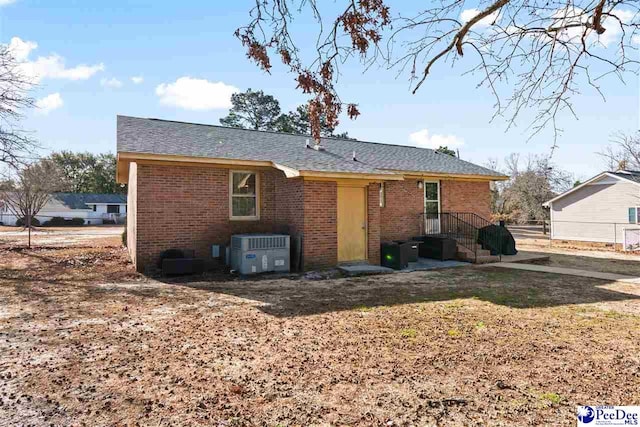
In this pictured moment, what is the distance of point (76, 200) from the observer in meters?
48.9

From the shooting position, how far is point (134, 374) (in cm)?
386

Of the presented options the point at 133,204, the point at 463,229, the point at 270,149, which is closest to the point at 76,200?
the point at 133,204

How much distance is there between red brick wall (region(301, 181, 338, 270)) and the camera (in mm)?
10312

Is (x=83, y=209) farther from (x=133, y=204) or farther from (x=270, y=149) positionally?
(x=270, y=149)

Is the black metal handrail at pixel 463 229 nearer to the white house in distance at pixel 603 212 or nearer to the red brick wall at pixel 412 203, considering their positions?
the red brick wall at pixel 412 203

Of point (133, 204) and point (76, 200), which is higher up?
point (76, 200)

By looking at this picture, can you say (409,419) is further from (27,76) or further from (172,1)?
(27,76)

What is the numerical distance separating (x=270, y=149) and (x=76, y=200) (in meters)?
46.6

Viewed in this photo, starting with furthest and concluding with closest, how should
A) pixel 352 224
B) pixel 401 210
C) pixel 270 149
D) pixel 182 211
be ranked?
pixel 401 210
pixel 270 149
pixel 352 224
pixel 182 211

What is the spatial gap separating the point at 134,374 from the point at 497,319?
5.07 m

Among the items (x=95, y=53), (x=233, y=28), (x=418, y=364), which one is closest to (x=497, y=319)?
(x=418, y=364)

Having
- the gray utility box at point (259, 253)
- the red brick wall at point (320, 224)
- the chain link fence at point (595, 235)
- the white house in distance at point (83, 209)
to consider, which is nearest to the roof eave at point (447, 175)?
the red brick wall at point (320, 224)

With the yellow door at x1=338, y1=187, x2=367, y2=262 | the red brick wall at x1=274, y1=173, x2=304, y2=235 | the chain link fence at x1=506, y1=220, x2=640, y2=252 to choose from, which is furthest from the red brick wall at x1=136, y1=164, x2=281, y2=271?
the chain link fence at x1=506, y1=220, x2=640, y2=252

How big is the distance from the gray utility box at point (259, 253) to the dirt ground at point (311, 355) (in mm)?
1604
